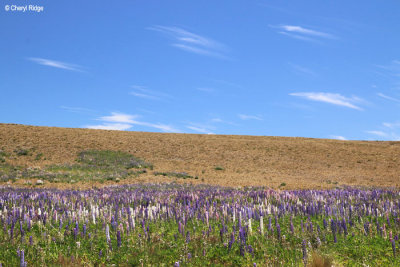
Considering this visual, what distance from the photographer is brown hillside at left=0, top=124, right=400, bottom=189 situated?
1516 inches

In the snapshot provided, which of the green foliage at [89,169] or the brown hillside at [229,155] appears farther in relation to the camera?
the brown hillside at [229,155]

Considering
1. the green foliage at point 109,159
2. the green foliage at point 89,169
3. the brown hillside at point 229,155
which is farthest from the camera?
the green foliage at point 109,159

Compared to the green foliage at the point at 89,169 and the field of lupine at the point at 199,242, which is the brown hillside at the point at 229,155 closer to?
the green foliage at the point at 89,169

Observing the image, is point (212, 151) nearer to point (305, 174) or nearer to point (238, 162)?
point (238, 162)

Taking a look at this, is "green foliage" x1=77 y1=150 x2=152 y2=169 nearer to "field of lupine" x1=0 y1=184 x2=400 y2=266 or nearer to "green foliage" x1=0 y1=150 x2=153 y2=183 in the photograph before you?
"green foliage" x1=0 y1=150 x2=153 y2=183

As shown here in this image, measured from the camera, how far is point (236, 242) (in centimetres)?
618

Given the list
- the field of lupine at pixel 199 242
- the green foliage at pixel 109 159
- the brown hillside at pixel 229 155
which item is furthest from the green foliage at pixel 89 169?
the field of lupine at pixel 199 242

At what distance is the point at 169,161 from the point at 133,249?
128ft

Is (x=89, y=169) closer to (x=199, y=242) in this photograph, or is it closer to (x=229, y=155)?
(x=229, y=155)

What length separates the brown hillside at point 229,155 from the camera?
3850cm

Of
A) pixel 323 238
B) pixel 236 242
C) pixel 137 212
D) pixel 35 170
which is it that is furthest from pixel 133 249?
pixel 35 170

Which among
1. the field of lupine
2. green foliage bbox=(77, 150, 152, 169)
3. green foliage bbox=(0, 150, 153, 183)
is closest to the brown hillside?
green foliage bbox=(77, 150, 152, 169)

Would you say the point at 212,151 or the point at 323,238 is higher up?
the point at 212,151

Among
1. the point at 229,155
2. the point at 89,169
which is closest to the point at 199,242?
the point at 89,169
